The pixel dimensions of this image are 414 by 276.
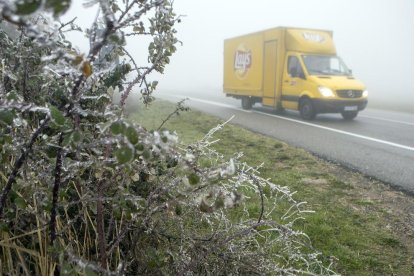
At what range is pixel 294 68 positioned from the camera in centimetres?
1289

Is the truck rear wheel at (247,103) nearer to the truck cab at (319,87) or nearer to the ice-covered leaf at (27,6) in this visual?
the truck cab at (319,87)

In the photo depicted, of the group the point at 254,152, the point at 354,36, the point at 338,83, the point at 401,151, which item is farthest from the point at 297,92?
the point at 354,36

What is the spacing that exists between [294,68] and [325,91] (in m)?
1.54

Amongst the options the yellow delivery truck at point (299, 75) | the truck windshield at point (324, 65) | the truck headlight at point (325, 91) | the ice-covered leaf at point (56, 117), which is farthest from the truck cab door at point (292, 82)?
the ice-covered leaf at point (56, 117)

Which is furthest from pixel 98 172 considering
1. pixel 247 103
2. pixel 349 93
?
pixel 247 103

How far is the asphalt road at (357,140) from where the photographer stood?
6078 mm

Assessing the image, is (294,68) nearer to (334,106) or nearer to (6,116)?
(334,106)

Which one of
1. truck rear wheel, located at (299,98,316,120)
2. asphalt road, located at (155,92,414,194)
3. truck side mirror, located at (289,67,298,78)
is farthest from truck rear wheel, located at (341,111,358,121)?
truck side mirror, located at (289,67,298,78)

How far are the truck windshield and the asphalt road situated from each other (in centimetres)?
161

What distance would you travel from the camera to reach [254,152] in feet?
22.0

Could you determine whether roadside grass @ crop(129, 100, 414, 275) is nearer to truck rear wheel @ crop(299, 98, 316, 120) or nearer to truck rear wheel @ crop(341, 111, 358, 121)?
truck rear wheel @ crop(299, 98, 316, 120)

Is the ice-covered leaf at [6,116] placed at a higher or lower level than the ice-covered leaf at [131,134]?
higher

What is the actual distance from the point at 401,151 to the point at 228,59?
36.3 feet

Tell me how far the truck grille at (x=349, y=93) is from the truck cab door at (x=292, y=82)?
1.19m
